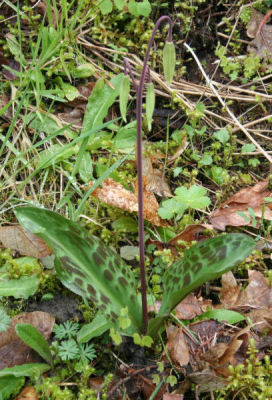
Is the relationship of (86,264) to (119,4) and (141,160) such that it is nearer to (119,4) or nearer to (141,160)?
(141,160)

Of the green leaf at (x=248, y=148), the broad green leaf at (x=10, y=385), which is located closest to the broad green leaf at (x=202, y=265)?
the broad green leaf at (x=10, y=385)

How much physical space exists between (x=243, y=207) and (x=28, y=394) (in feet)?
4.57

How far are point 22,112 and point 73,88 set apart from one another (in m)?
0.33

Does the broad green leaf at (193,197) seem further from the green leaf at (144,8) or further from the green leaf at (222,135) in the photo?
the green leaf at (144,8)

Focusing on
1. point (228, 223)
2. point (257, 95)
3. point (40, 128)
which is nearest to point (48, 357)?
point (228, 223)

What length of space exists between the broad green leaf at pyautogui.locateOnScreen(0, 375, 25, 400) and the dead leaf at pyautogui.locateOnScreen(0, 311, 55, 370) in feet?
0.32

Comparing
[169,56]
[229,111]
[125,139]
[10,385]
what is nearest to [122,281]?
[10,385]

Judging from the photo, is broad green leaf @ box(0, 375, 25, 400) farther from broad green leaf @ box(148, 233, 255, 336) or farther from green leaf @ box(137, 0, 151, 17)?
green leaf @ box(137, 0, 151, 17)

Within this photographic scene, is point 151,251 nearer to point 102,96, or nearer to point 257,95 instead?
point 102,96

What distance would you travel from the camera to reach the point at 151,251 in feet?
7.45

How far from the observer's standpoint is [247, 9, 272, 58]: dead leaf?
3.05m

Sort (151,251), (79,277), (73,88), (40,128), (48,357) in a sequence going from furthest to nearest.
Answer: (73,88) < (40,128) < (151,251) < (48,357) < (79,277)

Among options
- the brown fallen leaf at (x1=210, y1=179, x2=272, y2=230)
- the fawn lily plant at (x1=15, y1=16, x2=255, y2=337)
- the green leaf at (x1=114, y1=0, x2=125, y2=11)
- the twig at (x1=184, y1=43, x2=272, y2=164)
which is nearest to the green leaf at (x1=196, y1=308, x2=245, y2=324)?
the fawn lily plant at (x1=15, y1=16, x2=255, y2=337)

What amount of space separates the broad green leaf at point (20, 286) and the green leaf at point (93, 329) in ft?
1.04
